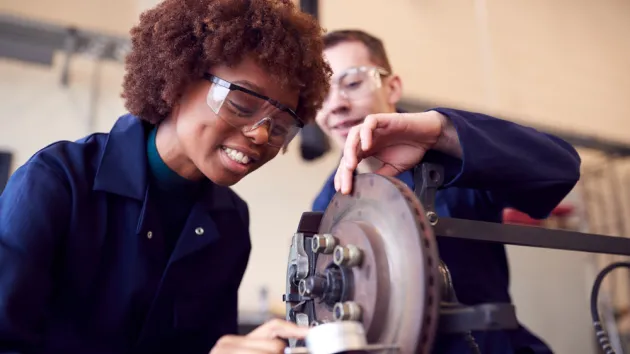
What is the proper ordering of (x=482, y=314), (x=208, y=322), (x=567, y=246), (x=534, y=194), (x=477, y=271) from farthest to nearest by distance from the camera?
(x=208, y=322) < (x=477, y=271) < (x=534, y=194) < (x=567, y=246) < (x=482, y=314)

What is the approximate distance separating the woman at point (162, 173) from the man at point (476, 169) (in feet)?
0.81

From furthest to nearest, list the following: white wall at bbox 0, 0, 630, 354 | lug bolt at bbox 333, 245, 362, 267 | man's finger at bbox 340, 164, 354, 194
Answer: white wall at bbox 0, 0, 630, 354, man's finger at bbox 340, 164, 354, 194, lug bolt at bbox 333, 245, 362, 267

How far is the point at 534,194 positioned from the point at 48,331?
109cm

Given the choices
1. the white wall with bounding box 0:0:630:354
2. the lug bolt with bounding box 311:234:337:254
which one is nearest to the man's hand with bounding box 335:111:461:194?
the lug bolt with bounding box 311:234:337:254

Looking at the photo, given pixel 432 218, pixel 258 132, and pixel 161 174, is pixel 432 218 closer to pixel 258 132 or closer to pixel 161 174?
pixel 258 132

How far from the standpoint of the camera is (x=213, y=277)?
1.38 meters

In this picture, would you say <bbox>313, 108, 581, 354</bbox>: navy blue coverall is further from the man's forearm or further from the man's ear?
the man's ear

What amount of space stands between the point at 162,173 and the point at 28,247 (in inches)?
14.0

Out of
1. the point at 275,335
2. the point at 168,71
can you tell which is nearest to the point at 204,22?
the point at 168,71

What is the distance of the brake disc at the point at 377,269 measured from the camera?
0.69m

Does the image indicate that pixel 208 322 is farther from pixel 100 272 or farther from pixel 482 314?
pixel 482 314

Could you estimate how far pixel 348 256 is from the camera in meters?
0.78

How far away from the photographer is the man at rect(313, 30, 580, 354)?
1.01 m

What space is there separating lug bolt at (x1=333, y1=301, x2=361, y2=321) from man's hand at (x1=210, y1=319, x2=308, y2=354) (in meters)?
0.06
